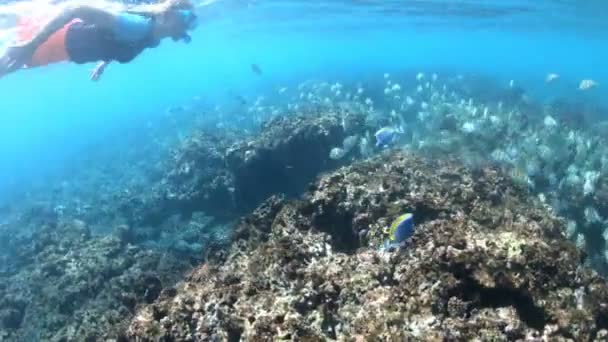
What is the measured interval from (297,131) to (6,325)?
927cm

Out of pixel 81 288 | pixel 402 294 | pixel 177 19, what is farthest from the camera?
pixel 81 288

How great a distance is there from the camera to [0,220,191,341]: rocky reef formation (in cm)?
882

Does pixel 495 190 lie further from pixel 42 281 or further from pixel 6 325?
pixel 6 325

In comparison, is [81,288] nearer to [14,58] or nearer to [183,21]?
[14,58]

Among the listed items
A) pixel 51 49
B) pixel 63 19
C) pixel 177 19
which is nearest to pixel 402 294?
pixel 63 19

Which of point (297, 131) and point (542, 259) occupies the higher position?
point (542, 259)

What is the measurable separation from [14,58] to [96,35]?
1435mm

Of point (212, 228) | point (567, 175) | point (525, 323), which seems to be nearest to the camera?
point (525, 323)

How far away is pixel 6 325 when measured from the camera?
11883 mm

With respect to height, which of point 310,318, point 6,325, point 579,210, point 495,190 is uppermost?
point 310,318

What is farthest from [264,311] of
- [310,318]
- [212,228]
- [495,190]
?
[212,228]

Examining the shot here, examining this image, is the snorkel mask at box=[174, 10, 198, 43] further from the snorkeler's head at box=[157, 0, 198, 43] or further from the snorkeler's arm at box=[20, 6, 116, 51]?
the snorkeler's arm at box=[20, 6, 116, 51]

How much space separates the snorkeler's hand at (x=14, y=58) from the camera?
7.81m

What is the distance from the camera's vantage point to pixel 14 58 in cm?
790
